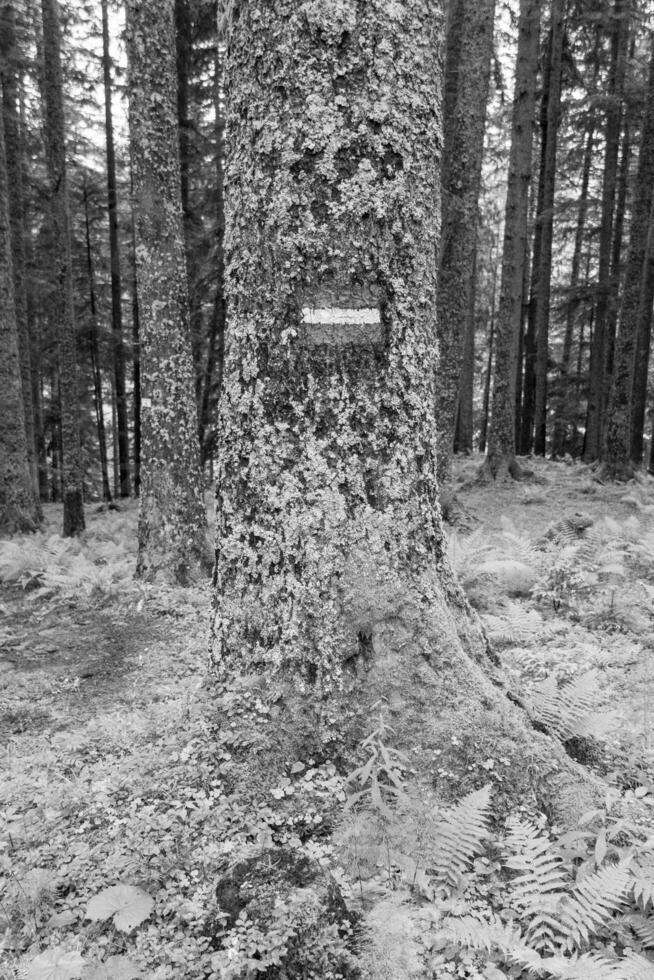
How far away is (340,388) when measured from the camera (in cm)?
236

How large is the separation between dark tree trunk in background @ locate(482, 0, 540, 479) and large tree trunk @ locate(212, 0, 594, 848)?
32.6 feet

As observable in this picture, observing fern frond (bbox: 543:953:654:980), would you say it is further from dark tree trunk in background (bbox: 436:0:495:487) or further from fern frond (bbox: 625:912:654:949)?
dark tree trunk in background (bbox: 436:0:495:487)

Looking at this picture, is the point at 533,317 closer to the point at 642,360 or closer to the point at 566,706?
the point at 642,360

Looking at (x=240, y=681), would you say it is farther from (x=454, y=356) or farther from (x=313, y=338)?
(x=454, y=356)

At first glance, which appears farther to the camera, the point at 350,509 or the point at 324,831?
the point at 350,509

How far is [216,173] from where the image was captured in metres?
15.0

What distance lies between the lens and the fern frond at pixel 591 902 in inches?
69.9

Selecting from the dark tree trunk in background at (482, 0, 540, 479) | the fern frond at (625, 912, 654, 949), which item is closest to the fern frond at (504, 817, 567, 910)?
the fern frond at (625, 912, 654, 949)

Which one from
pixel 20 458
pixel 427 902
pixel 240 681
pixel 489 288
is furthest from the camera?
pixel 489 288

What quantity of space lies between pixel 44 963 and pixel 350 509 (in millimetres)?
1676

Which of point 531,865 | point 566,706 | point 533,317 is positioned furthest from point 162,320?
point 533,317

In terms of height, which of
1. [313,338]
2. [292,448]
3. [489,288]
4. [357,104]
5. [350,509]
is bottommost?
[350,509]

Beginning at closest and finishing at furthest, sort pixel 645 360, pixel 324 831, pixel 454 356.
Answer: pixel 324 831 < pixel 454 356 < pixel 645 360

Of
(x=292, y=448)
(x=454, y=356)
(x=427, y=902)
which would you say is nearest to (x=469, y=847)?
(x=427, y=902)
